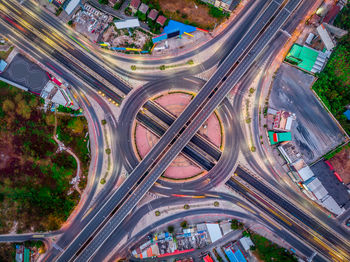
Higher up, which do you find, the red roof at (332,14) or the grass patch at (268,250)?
the red roof at (332,14)

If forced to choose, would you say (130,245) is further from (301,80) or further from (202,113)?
(301,80)

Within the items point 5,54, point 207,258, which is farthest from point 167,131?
point 5,54

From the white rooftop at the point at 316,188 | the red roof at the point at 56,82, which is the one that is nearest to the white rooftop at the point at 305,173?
the white rooftop at the point at 316,188

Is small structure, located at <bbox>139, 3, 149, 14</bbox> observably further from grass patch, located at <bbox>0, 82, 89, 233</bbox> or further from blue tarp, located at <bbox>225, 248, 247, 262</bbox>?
blue tarp, located at <bbox>225, 248, 247, 262</bbox>

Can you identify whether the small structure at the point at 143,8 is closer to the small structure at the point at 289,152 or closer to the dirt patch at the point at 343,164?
the small structure at the point at 289,152

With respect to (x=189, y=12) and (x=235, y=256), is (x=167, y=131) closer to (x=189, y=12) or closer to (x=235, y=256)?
(x=189, y=12)

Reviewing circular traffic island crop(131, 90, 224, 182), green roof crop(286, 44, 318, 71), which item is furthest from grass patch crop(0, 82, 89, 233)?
green roof crop(286, 44, 318, 71)

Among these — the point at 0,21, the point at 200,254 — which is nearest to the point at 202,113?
the point at 200,254
